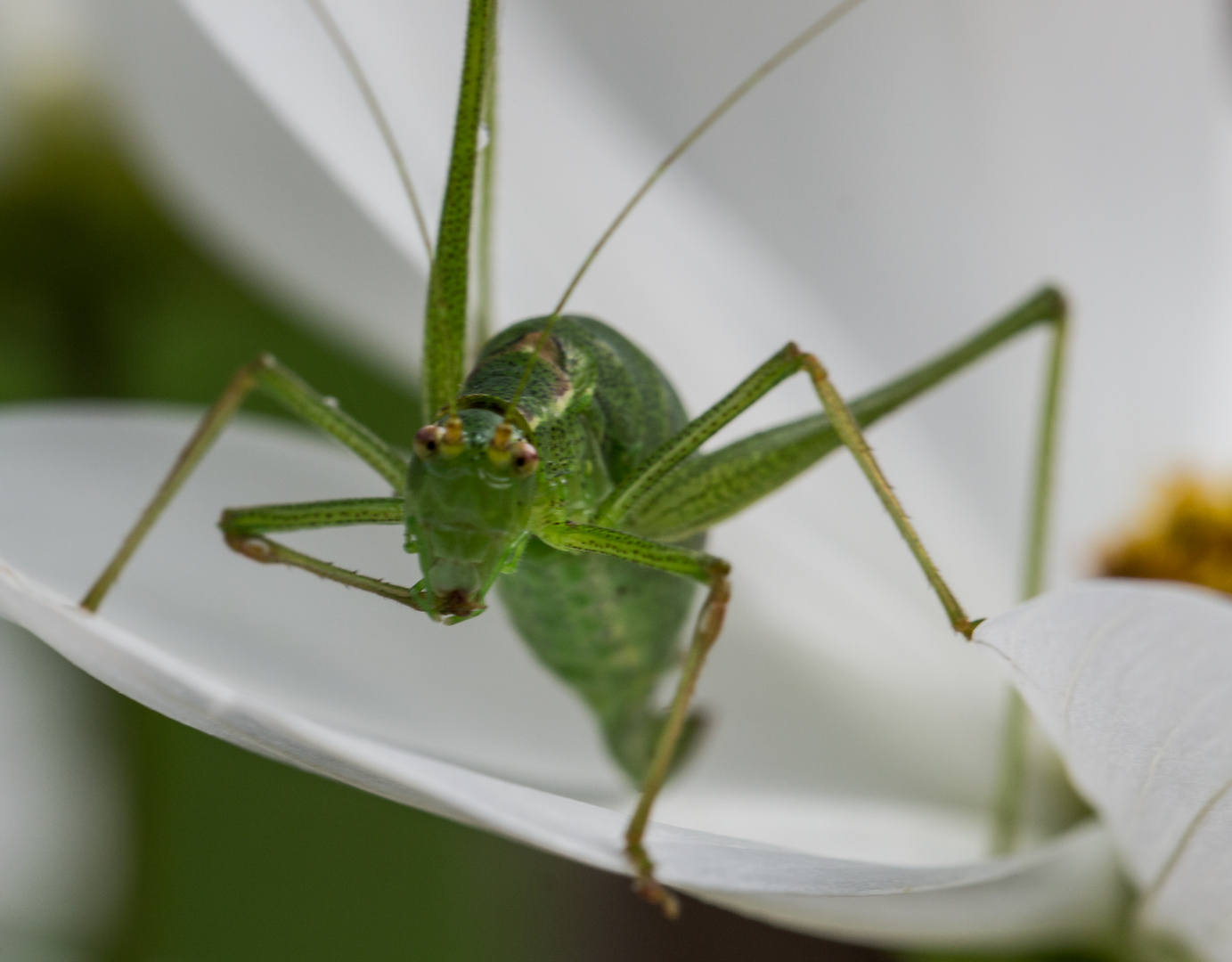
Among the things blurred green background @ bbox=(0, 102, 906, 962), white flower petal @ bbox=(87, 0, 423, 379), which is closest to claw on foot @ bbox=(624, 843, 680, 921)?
blurred green background @ bbox=(0, 102, 906, 962)

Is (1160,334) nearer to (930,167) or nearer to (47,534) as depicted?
(930,167)

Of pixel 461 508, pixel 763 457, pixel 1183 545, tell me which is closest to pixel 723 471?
pixel 763 457

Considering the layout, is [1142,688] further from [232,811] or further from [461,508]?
[232,811]

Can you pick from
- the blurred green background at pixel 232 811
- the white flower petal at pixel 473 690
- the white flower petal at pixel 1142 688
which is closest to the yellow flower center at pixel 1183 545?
the white flower petal at pixel 473 690

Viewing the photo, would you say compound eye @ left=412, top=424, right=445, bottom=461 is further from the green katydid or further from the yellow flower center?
the yellow flower center

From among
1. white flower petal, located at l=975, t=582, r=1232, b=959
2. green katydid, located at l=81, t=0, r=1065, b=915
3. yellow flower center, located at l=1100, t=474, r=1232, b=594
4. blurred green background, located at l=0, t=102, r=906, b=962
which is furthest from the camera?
yellow flower center, located at l=1100, t=474, r=1232, b=594

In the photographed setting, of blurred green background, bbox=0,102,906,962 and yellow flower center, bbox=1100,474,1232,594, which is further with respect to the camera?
yellow flower center, bbox=1100,474,1232,594

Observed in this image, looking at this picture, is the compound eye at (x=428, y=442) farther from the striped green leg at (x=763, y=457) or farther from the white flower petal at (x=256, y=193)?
the white flower petal at (x=256, y=193)
